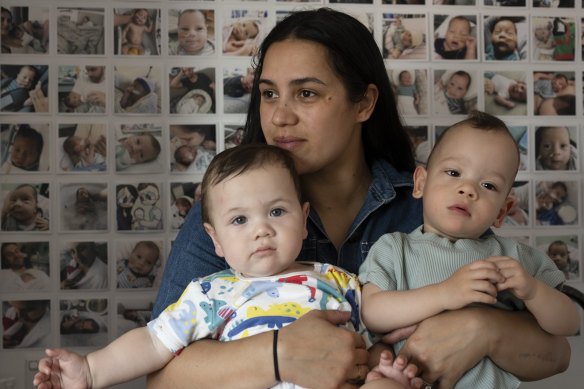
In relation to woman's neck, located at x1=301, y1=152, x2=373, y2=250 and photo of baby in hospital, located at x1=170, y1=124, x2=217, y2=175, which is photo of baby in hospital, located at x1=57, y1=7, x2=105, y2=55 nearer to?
photo of baby in hospital, located at x1=170, y1=124, x2=217, y2=175

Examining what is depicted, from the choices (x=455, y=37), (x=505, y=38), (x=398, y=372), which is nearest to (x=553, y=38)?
(x=505, y=38)

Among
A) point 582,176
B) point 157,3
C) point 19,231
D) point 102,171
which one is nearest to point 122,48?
point 157,3

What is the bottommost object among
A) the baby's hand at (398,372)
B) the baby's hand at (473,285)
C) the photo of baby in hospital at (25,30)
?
the baby's hand at (398,372)

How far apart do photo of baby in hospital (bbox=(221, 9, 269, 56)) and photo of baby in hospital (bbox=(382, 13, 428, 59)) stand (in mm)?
495

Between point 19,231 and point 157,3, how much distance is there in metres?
1.03

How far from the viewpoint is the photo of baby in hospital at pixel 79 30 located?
7.34 feet

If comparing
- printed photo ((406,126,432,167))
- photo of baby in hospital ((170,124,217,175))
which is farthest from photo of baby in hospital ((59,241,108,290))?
printed photo ((406,126,432,167))

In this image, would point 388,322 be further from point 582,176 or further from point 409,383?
point 582,176

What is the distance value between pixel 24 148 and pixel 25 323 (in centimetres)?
67

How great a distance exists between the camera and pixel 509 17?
2447 mm

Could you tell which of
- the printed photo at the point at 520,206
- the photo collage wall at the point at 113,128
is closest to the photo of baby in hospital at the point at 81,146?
the photo collage wall at the point at 113,128

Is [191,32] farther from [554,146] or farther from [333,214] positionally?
[554,146]

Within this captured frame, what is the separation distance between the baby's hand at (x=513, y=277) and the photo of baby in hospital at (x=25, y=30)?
6.08 feet

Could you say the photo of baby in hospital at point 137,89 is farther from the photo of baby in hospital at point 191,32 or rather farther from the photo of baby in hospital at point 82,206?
the photo of baby in hospital at point 82,206
